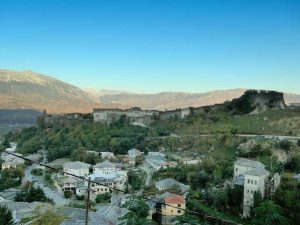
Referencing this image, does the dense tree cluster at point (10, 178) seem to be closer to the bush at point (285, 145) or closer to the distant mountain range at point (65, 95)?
the bush at point (285, 145)

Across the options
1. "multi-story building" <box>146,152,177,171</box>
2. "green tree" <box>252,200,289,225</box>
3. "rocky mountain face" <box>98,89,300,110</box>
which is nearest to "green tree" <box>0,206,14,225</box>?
"green tree" <box>252,200,289,225</box>

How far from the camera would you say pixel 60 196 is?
2280 cm

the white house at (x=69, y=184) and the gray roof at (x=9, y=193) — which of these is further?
the white house at (x=69, y=184)

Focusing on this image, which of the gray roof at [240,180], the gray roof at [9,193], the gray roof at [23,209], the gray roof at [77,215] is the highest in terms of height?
the gray roof at [240,180]

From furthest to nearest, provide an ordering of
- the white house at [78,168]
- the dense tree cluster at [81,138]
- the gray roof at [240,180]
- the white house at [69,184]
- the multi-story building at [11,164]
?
the dense tree cluster at [81,138], the multi-story building at [11,164], the white house at [78,168], the white house at [69,184], the gray roof at [240,180]

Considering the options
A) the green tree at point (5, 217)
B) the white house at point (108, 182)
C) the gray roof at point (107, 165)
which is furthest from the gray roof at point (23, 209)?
the gray roof at point (107, 165)

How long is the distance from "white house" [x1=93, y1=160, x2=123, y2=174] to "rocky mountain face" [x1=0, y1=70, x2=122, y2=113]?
5084cm

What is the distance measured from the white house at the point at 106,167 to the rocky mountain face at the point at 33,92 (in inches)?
2002

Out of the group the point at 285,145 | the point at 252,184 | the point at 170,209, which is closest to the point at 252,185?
the point at 252,184

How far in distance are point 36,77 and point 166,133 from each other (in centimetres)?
9817

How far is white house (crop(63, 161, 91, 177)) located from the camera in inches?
1028

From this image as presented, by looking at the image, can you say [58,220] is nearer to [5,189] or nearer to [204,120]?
[5,189]

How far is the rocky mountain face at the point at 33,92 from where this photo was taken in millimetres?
84631

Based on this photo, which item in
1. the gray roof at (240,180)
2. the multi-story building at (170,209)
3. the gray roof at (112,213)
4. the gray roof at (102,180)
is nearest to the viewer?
the gray roof at (112,213)
